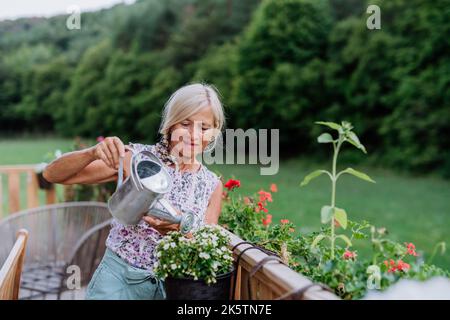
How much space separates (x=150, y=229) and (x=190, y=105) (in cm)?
36

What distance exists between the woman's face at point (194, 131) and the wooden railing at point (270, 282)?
0.94 ft

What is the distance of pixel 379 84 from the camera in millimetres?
10406

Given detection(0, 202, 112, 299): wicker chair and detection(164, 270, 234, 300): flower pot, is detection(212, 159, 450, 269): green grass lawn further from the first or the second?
detection(164, 270, 234, 300): flower pot

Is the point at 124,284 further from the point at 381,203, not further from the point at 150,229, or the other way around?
the point at 381,203

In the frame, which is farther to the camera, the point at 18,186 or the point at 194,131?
the point at 18,186

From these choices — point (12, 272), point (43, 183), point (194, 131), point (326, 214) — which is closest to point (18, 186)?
point (43, 183)

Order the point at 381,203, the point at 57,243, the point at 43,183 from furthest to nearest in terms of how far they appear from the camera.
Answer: the point at 381,203
the point at 43,183
the point at 57,243

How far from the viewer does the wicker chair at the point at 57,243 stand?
2631 millimetres

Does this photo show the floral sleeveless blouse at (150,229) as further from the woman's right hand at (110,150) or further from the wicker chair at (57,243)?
the wicker chair at (57,243)

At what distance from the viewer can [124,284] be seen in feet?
4.72

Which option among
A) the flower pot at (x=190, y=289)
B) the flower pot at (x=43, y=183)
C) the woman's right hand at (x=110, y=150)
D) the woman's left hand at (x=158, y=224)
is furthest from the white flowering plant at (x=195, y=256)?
the flower pot at (x=43, y=183)

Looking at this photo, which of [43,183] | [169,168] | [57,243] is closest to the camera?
[169,168]
